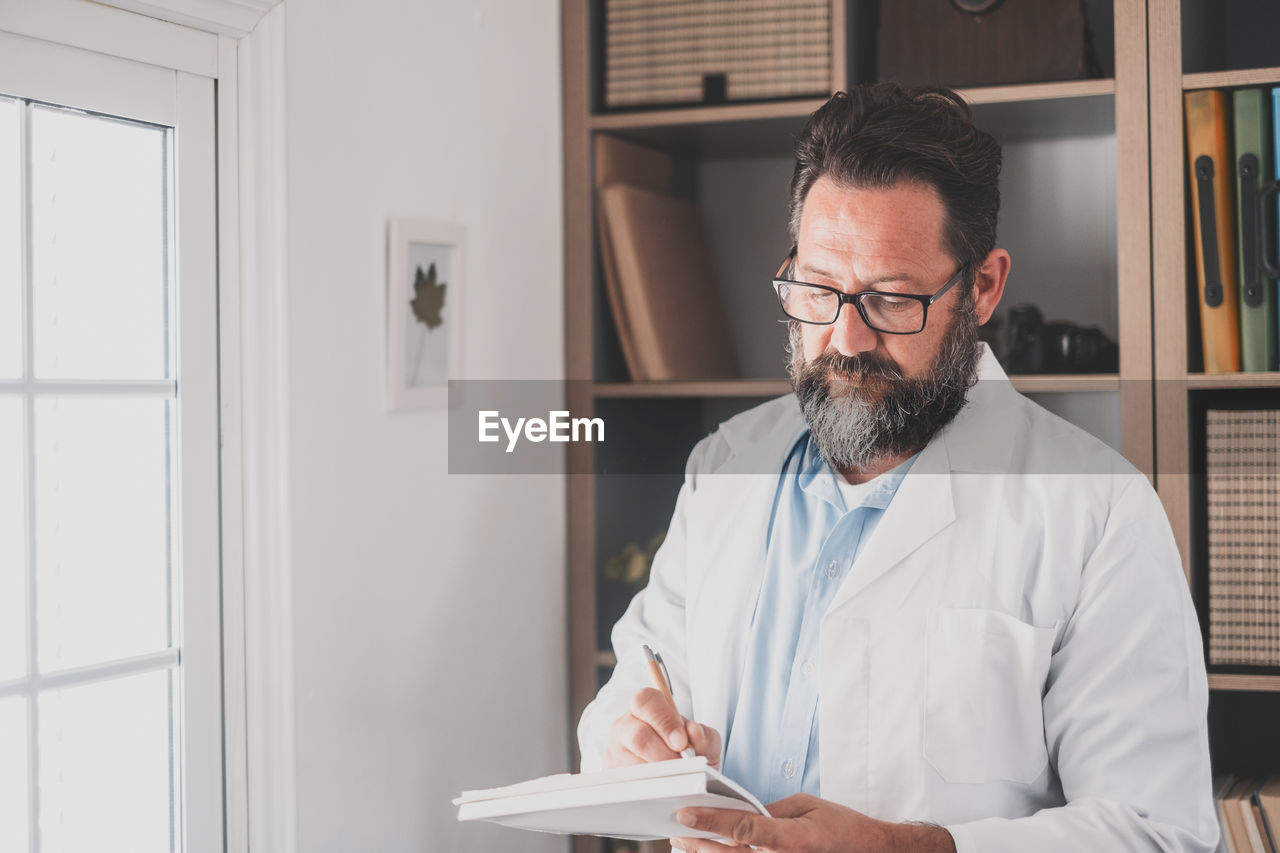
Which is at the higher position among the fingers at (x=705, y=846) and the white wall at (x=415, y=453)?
the white wall at (x=415, y=453)

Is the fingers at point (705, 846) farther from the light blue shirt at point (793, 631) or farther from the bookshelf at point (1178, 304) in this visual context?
the bookshelf at point (1178, 304)

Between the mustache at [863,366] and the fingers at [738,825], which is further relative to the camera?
the mustache at [863,366]

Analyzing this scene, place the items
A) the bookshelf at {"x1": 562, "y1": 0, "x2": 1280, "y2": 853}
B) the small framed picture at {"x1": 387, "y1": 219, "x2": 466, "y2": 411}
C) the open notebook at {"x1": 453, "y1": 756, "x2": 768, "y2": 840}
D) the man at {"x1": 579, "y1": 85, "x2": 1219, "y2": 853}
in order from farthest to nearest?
the bookshelf at {"x1": 562, "y1": 0, "x2": 1280, "y2": 853}, the small framed picture at {"x1": 387, "y1": 219, "x2": 466, "y2": 411}, the man at {"x1": 579, "y1": 85, "x2": 1219, "y2": 853}, the open notebook at {"x1": 453, "y1": 756, "x2": 768, "y2": 840}

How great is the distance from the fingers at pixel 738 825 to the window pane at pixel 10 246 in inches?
34.0

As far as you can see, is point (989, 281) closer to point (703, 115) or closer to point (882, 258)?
point (882, 258)

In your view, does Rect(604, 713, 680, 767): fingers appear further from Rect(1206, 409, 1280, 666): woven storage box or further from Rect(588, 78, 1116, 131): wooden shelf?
Rect(588, 78, 1116, 131): wooden shelf

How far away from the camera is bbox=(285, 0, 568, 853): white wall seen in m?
1.59

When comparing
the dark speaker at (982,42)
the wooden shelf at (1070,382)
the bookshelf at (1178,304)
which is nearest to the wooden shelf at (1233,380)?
the bookshelf at (1178,304)

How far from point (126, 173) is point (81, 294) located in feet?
0.53

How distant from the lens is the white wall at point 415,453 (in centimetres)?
159

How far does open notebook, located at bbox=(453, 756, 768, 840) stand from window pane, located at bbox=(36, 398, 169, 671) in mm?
507

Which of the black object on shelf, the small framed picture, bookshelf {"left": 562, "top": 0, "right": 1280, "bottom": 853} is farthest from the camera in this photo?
the black object on shelf

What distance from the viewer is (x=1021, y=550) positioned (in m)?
1.42

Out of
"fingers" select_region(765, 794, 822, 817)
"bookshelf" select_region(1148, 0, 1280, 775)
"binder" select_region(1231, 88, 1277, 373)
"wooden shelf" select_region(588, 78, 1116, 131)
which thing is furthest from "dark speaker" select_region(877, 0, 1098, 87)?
"fingers" select_region(765, 794, 822, 817)
